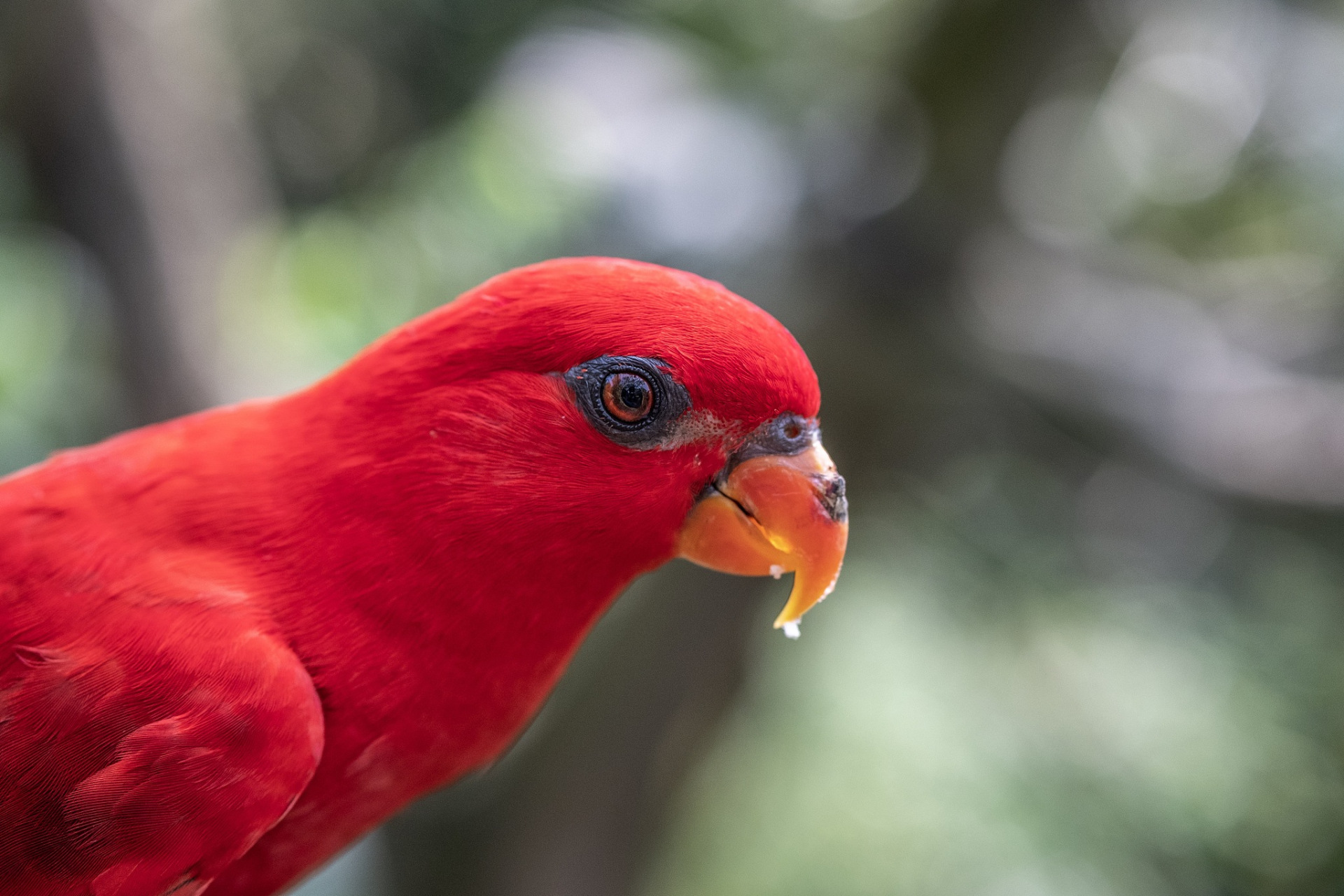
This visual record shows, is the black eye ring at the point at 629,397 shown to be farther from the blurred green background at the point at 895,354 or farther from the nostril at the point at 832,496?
the blurred green background at the point at 895,354

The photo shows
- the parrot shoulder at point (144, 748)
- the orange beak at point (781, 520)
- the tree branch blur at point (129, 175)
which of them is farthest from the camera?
the tree branch blur at point (129, 175)

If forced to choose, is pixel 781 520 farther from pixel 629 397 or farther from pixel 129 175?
pixel 129 175

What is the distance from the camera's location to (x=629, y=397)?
35.3 inches

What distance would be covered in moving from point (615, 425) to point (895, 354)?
1885 millimetres

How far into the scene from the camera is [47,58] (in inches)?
93.7

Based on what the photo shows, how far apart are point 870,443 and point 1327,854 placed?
155 centimetres

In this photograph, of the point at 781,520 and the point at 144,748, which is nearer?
the point at 144,748

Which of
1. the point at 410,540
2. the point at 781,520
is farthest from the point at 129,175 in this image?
the point at 781,520

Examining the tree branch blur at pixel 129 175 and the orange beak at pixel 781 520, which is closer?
the orange beak at pixel 781 520

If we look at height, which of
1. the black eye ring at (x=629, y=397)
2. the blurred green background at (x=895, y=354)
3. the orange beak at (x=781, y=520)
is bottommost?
the blurred green background at (x=895, y=354)

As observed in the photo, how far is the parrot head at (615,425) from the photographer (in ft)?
2.93

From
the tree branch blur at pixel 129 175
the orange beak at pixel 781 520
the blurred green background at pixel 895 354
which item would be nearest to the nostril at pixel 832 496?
the orange beak at pixel 781 520

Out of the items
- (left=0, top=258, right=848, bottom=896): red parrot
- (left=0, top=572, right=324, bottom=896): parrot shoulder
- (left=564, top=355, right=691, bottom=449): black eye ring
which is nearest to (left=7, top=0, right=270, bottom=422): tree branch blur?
(left=0, top=258, right=848, bottom=896): red parrot

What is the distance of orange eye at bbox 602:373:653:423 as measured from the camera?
2.93 feet
